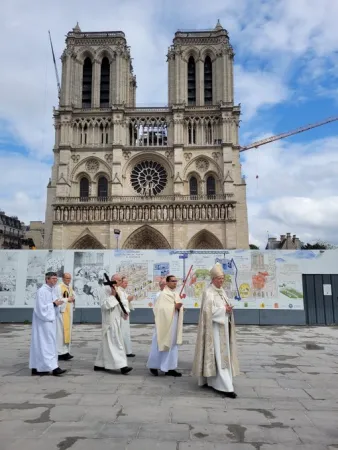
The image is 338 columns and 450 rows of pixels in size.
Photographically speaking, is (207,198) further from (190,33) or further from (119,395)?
(119,395)

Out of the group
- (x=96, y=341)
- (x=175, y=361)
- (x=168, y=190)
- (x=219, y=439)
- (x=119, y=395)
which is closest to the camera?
(x=219, y=439)

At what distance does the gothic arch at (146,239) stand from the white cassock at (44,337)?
76.9ft

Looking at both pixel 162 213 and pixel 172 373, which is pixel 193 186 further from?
pixel 172 373

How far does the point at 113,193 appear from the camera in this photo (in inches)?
1208

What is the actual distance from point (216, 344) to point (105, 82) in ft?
112

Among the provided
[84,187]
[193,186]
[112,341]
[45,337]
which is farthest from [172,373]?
[84,187]

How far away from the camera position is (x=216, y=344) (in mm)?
4820

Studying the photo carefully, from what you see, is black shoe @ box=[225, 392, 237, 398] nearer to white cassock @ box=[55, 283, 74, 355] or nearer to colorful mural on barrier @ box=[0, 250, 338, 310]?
white cassock @ box=[55, 283, 74, 355]

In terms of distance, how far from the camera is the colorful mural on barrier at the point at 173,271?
11.9 metres

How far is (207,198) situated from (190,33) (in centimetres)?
1546

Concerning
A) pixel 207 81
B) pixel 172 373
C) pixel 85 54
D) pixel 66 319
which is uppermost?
pixel 85 54

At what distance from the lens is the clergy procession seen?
190 inches

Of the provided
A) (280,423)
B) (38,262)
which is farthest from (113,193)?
(280,423)

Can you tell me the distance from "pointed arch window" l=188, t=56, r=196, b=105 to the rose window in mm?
6881
